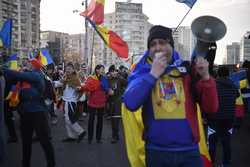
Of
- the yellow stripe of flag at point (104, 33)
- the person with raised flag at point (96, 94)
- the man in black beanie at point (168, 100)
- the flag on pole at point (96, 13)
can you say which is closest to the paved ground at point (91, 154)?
the person with raised flag at point (96, 94)

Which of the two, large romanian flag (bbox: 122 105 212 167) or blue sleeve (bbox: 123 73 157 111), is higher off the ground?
blue sleeve (bbox: 123 73 157 111)

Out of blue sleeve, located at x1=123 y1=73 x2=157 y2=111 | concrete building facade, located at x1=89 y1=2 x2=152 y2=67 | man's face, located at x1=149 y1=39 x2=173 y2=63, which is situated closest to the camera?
blue sleeve, located at x1=123 y1=73 x2=157 y2=111

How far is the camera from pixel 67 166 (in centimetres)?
739

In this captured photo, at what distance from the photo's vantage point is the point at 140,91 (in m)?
2.85

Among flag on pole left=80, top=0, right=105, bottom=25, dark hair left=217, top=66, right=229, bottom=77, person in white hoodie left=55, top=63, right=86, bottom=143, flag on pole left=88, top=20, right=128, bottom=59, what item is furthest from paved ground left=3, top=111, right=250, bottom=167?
flag on pole left=80, top=0, right=105, bottom=25

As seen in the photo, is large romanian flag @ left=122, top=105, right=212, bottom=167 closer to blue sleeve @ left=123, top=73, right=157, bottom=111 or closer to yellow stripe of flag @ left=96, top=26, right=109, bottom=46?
blue sleeve @ left=123, top=73, right=157, bottom=111

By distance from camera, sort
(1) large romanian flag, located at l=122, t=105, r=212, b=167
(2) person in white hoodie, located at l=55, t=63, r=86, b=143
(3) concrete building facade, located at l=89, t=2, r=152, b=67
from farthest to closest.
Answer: (3) concrete building facade, located at l=89, t=2, r=152, b=67 → (2) person in white hoodie, located at l=55, t=63, r=86, b=143 → (1) large romanian flag, located at l=122, t=105, r=212, b=167

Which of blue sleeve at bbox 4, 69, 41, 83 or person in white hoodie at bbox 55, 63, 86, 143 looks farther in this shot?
person in white hoodie at bbox 55, 63, 86, 143

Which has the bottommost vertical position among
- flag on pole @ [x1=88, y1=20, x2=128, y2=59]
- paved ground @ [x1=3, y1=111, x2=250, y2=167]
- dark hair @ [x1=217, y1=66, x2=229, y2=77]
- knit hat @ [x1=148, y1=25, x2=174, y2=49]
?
paved ground @ [x1=3, y1=111, x2=250, y2=167]

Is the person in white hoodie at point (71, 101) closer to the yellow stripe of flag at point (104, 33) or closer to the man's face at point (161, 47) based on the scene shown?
the yellow stripe of flag at point (104, 33)

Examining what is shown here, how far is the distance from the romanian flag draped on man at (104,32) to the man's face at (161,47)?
289 inches

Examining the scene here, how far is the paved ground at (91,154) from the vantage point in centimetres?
A: 757

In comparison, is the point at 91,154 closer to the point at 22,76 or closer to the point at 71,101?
the point at 71,101

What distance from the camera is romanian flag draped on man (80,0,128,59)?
1045 centimetres
